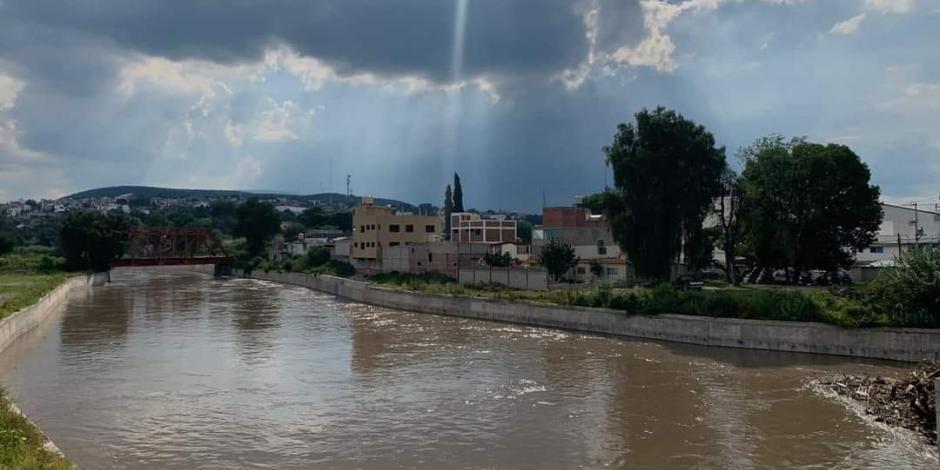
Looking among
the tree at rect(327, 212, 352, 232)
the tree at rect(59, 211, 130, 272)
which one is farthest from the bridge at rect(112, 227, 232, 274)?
the tree at rect(327, 212, 352, 232)

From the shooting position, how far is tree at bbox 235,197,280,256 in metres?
89.7

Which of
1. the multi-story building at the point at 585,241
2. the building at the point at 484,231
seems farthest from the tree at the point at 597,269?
the building at the point at 484,231

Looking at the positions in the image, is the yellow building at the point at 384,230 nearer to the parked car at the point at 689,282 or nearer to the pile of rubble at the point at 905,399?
the parked car at the point at 689,282

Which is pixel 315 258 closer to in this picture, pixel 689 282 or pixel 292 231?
pixel 689 282

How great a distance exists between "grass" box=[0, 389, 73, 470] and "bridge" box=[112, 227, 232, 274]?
6803cm

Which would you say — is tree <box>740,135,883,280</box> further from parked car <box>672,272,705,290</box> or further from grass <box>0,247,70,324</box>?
grass <box>0,247,70,324</box>

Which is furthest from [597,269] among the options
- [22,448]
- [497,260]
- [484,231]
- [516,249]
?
[22,448]

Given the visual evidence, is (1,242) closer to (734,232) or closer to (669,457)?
(734,232)

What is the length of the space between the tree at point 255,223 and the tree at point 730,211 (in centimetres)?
6386

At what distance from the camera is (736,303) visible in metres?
26.4

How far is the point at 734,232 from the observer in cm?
4144

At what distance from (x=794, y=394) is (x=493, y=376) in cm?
825

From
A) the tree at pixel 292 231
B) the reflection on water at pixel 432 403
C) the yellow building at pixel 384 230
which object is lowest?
the reflection on water at pixel 432 403

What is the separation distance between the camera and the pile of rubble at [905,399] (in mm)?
14375
